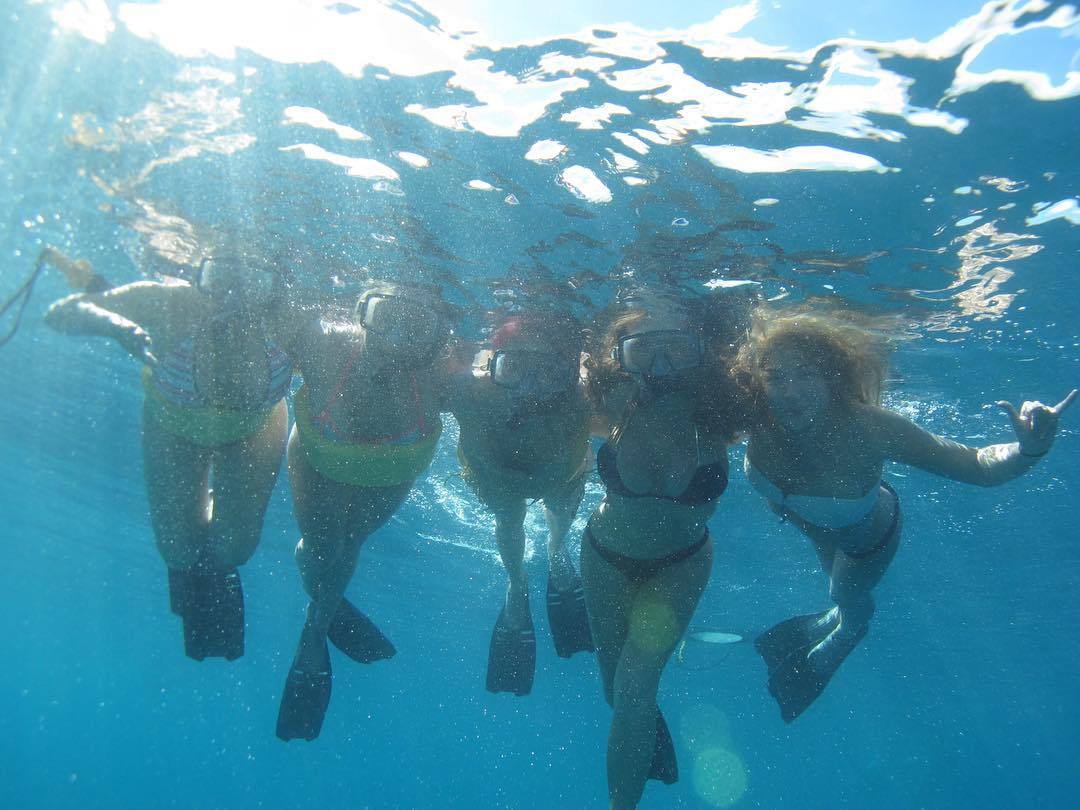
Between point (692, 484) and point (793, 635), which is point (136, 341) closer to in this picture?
point (692, 484)

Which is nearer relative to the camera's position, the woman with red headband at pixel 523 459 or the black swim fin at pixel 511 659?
the woman with red headband at pixel 523 459

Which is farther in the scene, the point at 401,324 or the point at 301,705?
the point at 301,705

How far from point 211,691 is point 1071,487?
352 feet

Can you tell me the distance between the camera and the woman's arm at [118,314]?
585cm

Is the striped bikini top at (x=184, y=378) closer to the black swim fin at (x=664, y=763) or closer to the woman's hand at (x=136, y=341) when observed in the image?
the woman's hand at (x=136, y=341)

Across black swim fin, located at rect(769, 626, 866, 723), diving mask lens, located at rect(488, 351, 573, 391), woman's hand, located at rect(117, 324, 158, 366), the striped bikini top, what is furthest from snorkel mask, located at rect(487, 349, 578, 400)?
black swim fin, located at rect(769, 626, 866, 723)

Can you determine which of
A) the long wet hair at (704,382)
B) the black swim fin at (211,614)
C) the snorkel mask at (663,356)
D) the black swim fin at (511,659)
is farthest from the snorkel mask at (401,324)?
the black swim fin at (511,659)

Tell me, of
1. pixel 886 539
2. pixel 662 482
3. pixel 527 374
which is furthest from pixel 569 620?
pixel 886 539

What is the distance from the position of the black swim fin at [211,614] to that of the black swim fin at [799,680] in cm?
661

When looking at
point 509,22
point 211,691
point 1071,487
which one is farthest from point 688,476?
point 211,691

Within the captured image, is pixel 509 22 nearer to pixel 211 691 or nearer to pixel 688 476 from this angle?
pixel 688 476

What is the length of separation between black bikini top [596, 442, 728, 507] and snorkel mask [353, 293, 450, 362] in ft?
6.83

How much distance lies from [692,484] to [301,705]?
5.30m

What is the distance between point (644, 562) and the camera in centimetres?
575
